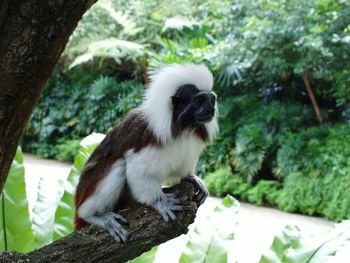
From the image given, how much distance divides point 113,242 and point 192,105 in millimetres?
626

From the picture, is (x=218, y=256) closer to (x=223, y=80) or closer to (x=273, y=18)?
(x=273, y=18)

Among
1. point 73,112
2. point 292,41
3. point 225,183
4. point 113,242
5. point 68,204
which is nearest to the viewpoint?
point 113,242

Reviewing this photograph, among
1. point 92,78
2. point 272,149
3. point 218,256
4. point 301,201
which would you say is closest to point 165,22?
point 92,78

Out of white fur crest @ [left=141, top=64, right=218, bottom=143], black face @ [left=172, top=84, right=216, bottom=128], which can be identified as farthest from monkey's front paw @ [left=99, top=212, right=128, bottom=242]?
black face @ [left=172, top=84, right=216, bottom=128]

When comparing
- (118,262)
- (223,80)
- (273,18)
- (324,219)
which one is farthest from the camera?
(223,80)

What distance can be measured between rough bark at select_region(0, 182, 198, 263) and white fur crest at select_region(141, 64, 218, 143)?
305 mm

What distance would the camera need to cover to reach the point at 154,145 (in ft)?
6.36

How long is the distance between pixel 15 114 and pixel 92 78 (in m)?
9.51

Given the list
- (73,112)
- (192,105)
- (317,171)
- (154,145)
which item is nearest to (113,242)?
(154,145)

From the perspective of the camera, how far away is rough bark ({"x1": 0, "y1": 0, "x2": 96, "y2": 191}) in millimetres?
1215

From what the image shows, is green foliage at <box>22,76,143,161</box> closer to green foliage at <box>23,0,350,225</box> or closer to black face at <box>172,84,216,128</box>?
green foliage at <box>23,0,350,225</box>

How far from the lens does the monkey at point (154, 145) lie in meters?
1.92

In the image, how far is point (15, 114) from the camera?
1.33m

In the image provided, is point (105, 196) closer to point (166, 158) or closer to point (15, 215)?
point (166, 158)
